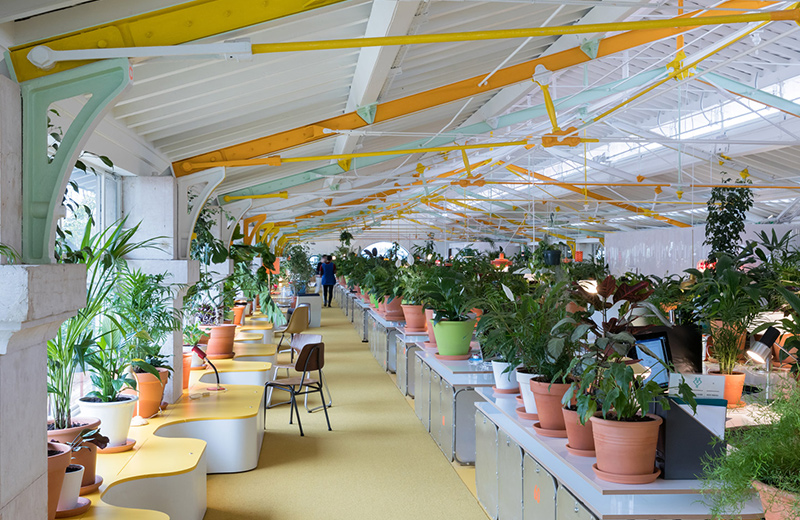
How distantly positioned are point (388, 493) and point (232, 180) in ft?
13.5

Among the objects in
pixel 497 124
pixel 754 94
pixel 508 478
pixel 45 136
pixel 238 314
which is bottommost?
pixel 508 478

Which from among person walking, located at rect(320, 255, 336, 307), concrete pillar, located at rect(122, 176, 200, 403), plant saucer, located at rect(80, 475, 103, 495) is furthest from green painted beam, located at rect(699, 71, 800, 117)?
person walking, located at rect(320, 255, 336, 307)

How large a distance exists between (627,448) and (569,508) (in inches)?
15.1

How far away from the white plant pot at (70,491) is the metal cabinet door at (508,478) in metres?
2.07

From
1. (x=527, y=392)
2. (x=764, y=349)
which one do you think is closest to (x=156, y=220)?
(x=527, y=392)

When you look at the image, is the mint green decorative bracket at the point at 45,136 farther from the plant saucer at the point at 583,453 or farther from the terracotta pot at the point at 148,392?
the terracotta pot at the point at 148,392

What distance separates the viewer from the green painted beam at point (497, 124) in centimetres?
762

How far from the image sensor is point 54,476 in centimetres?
268

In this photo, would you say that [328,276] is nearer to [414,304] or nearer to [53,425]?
→ [414,304]

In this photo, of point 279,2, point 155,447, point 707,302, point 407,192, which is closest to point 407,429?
point 155,447

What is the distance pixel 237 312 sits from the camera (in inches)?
404

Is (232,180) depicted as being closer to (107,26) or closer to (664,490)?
(107,26)

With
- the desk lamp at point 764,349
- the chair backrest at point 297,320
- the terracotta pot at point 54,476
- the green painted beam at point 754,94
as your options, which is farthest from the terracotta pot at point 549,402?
the green painted beam at point 754,94

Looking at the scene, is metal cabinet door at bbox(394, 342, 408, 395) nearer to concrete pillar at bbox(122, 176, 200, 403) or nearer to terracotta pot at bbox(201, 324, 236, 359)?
terracotta pot at bbox(201, 324, 236, 359)
